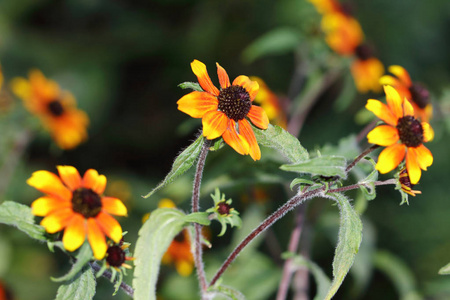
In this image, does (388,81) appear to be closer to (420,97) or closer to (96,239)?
(420,97)

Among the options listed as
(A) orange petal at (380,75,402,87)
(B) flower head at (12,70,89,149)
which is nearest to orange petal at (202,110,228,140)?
(A) orange petal at (380,75,402,87)

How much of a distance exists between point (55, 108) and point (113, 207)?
98.6 inches

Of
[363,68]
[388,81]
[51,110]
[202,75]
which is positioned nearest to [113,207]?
[202,75]

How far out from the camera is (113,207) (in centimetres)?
167

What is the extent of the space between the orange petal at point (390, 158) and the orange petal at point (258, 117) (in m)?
0.40

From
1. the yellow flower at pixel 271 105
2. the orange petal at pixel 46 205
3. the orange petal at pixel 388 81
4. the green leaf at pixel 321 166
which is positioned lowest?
the orange petal at pixel 46 205

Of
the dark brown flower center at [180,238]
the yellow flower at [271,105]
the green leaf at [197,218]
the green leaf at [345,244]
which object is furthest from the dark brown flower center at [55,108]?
the green leaf at [345,244]

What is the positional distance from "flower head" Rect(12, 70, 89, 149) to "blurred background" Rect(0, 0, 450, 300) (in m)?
0.17

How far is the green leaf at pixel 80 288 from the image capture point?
5.29 ft

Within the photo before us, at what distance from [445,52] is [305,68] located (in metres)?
2.91

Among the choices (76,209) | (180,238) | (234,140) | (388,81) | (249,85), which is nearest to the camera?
(76,209)

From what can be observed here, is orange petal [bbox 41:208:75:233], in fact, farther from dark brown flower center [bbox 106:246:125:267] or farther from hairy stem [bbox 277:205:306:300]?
hairy stem [bbox 277:205:306:300]

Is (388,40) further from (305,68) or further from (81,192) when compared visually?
(81,192)

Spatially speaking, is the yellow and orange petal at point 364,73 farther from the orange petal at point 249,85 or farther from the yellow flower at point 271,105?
the orange petal at point 249,85
